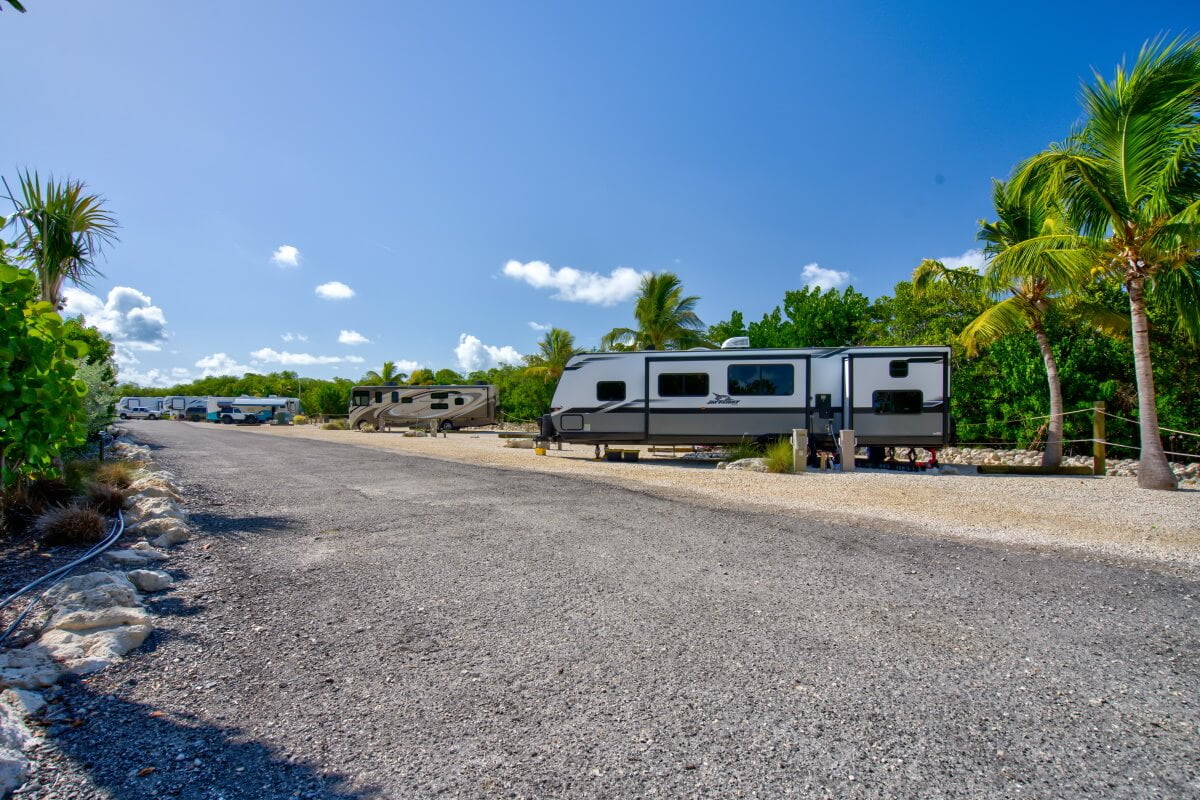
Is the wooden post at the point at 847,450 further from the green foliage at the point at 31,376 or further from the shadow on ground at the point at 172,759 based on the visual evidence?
the green foliage at the point at 31,376

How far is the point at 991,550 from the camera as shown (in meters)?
5.21

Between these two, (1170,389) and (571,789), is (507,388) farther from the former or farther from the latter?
(571,789)

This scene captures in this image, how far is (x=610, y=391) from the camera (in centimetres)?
1427

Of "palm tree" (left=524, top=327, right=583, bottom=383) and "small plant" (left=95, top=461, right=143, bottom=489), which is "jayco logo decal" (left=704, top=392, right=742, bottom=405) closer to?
"small plant" (left=95, top=461, right=143, bottom=489)

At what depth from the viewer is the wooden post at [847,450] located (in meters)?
11.9

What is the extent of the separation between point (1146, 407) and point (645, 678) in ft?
33.6

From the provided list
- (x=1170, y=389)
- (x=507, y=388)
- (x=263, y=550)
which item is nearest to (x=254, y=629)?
(x=263, y=550)

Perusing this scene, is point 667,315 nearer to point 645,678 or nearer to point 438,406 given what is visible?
point 438,406

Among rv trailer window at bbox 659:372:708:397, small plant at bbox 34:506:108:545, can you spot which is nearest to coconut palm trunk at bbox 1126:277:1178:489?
rv trailer window at bbox 659:372:708:397

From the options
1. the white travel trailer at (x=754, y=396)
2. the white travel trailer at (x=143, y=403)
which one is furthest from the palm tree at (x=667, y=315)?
the white travel trailer at (x=143, y=403)

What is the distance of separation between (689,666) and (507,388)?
34140 millimetres

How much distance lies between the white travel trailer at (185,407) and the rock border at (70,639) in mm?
62179

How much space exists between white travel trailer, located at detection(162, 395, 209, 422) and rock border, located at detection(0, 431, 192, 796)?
204ft

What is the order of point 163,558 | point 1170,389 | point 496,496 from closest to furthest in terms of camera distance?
1. point 163,558
2. point 496,496
3. point 1170,389
